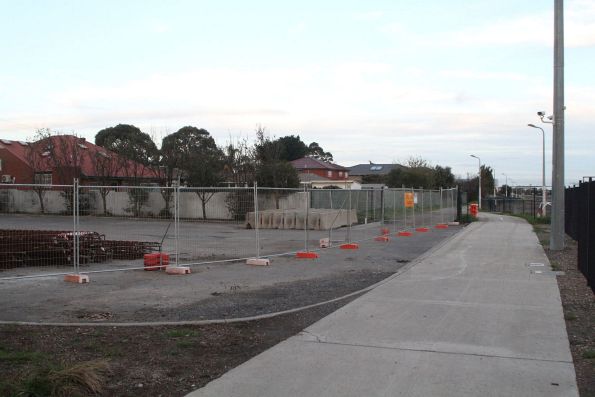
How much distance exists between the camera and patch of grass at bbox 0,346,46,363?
566 centimetres

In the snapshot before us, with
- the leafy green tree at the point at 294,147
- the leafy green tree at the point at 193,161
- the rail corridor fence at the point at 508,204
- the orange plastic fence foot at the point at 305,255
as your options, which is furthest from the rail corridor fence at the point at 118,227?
the leafy green tree at the point at 294,147

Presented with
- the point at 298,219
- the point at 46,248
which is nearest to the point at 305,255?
the point at 46,248

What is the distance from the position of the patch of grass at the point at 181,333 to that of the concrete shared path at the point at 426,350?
1242 mm

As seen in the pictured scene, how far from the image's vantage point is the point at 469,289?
10391mm

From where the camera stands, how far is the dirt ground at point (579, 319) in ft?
18.2

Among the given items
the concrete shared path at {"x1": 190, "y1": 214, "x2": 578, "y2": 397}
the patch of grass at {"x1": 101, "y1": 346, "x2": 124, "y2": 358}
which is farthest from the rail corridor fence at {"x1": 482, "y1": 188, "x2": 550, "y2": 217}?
the patch of grass at {"x1": 101, "y1": 346, "x2": 124, "y2": 358}

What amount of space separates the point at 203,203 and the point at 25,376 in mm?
10108

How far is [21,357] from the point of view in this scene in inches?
225

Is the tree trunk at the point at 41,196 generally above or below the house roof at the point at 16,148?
below

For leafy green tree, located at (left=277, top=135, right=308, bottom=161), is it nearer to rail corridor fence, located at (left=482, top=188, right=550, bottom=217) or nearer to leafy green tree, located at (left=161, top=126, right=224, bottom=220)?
rail corridor fence, located at (left=482, top=188, right=550, bottom=217)

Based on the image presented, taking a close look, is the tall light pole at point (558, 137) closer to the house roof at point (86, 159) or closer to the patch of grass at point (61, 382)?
the patch of grass at point (61, 382)

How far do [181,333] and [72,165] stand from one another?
1634 inches

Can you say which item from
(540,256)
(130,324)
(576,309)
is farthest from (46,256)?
(540,256)

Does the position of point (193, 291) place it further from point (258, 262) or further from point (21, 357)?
point (21, 357)
